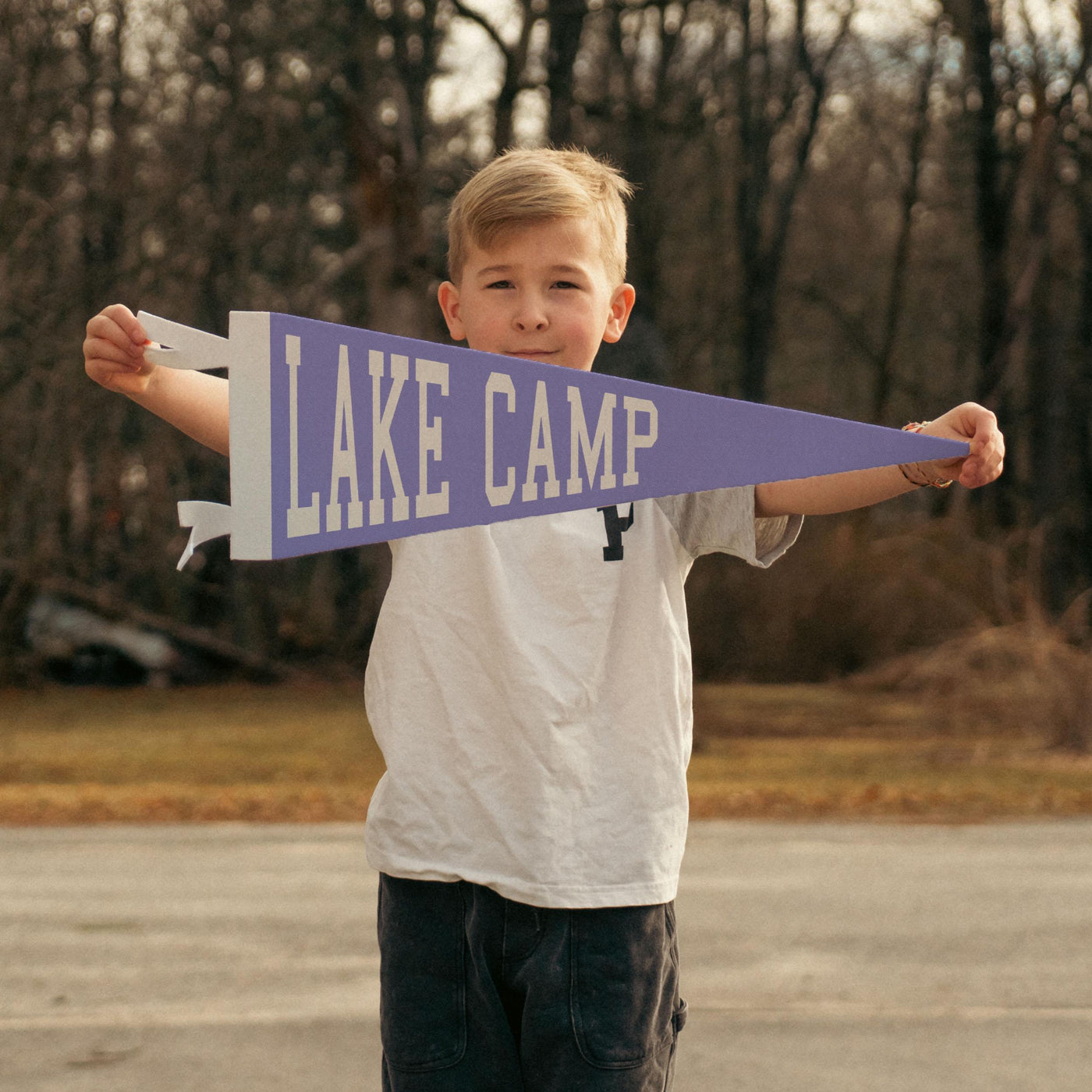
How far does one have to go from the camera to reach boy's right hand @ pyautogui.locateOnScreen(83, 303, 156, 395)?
5.39ft

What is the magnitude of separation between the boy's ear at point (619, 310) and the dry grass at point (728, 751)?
4.19 metres

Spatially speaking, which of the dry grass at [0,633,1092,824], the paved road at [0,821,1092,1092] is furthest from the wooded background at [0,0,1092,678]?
the paved road at [0,821,1092,1092]

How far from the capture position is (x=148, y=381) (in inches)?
69.3

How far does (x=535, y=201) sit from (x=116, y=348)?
53 centimetres

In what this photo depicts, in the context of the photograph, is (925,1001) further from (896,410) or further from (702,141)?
(896,410)

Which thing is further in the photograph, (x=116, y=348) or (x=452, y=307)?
(x=452, y=307)

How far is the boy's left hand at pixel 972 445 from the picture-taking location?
156 cm

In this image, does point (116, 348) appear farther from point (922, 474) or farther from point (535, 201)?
point (922, 474)

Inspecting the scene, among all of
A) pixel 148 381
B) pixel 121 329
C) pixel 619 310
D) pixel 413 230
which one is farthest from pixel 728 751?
pixel 121 329

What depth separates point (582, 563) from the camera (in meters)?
1.77

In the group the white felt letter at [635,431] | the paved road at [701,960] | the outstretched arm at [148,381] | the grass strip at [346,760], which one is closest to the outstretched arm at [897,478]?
the white felt letter at [635,431]

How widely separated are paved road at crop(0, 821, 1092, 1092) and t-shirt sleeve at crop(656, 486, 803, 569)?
166 cm

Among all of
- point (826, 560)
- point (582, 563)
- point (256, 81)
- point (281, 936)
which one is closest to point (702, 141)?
point (256, 81)

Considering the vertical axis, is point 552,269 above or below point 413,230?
below
